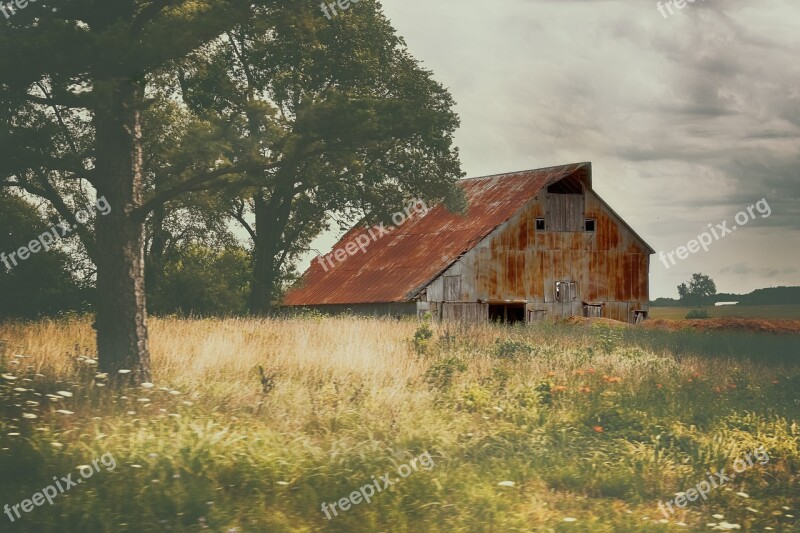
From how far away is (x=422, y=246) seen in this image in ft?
144

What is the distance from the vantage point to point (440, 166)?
35469 millimetres

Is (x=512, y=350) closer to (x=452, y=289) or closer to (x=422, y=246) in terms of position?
(x=452, y=289)

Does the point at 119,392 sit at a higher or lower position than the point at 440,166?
lower

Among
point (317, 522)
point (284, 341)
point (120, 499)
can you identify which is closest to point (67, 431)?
→ point (120, 499)

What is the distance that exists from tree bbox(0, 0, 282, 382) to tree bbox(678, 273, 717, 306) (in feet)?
341

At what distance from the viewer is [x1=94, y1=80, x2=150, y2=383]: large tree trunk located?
15.2 m

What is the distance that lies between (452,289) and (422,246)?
3.50m

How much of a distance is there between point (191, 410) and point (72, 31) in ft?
21.7

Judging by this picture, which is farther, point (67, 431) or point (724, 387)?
point (724, 387)

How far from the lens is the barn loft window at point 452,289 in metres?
41.2

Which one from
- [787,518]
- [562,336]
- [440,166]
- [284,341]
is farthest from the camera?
[440,166]

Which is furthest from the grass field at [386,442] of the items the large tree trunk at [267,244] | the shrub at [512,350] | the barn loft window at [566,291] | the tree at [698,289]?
the tree at [698,289]

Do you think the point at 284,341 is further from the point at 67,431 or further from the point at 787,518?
the point at 787,518

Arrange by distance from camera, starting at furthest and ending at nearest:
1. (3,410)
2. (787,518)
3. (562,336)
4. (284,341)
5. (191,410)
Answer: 1. (562,336)
2. (284,341)
3. (191,410)
4. (3,410)
5. (787,518)
